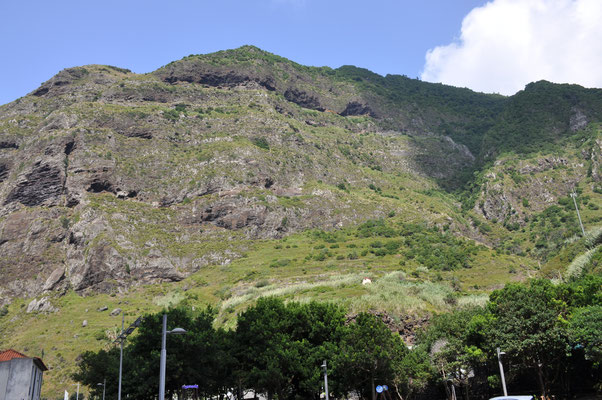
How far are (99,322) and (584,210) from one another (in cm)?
11735

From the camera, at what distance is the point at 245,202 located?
121625 mm

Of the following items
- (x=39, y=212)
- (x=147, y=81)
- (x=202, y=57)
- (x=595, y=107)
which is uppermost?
(x=202, y=57)

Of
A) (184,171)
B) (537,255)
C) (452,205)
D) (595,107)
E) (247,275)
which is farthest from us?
(595,107)

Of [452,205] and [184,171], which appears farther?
[452,205]

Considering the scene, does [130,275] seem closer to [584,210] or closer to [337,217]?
[337,217]

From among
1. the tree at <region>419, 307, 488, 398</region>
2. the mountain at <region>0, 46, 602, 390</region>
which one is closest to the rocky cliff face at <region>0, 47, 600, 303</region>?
the mountain at <region>0, 46, 602, 390</region>

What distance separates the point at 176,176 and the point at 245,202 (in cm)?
2245

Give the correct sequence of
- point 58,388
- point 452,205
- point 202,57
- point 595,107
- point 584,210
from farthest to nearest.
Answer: point 202,57
point 595,107
point 452,205
point 584,210
point 58,388

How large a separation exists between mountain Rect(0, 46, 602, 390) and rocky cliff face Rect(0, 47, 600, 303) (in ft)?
1.70

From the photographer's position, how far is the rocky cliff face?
10638 centimetres

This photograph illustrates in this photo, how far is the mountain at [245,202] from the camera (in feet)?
291

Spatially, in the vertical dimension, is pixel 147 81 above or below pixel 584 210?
above

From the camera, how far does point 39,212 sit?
116062 millimetres

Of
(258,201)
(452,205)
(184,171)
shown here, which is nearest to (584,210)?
(452,205)
